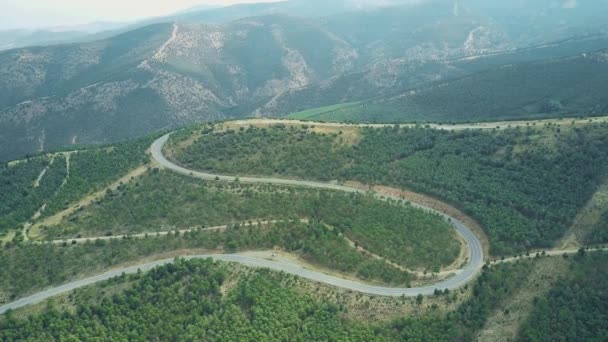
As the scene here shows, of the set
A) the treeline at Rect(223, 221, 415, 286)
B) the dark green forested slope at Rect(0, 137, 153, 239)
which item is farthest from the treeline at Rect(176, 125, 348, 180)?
the treeline at Rect(223, 221, 415, 286)

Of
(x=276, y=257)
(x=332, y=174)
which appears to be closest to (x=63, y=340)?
(x=276, y=257)

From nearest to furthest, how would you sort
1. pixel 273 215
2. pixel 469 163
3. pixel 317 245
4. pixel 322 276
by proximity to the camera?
1. pixel 322 276
2. pixel 317 245
3. pixel 273 215
4. pixel 469 163

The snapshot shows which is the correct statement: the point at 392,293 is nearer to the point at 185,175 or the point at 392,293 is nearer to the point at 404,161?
the point at 404,161

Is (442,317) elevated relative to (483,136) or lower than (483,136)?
lower

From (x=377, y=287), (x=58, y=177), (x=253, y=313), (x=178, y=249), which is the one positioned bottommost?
(x=377, y=287)

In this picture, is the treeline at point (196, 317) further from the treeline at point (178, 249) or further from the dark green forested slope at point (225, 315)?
the treeline at point (178, 249)

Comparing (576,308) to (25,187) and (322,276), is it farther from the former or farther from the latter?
(25,187)

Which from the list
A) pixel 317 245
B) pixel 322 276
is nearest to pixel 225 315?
pixel 322 276
